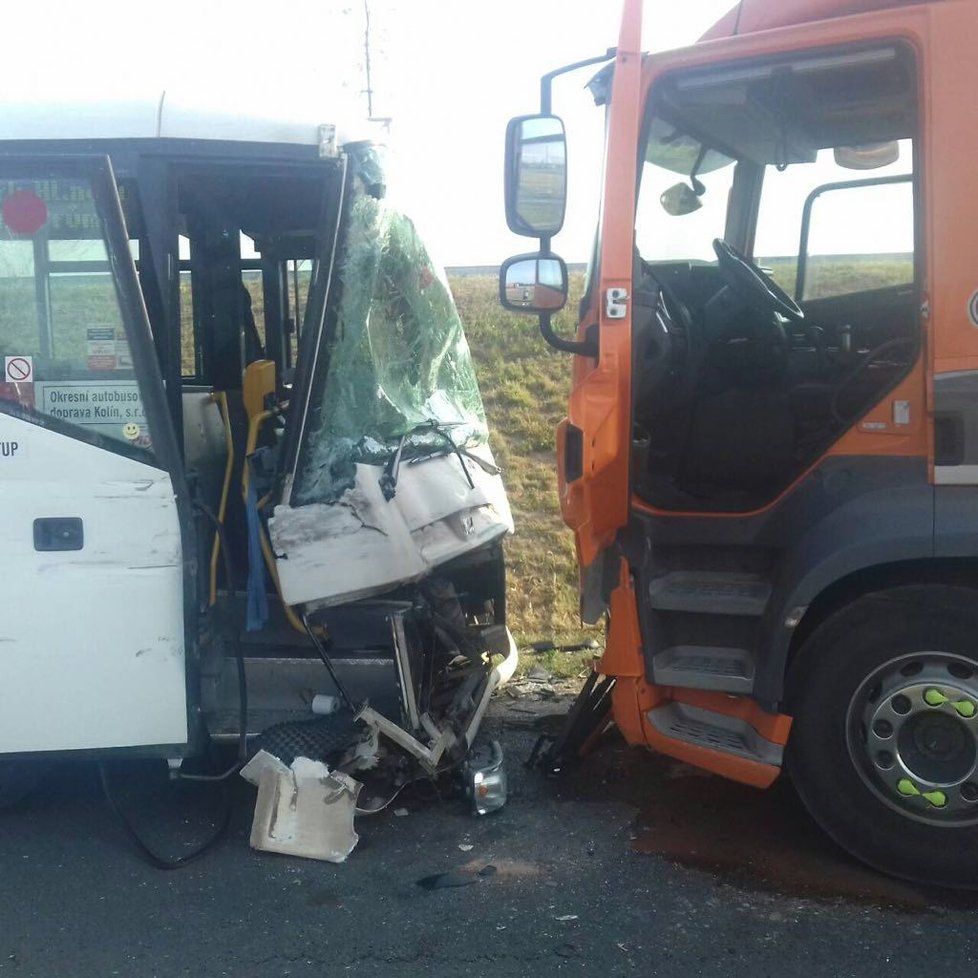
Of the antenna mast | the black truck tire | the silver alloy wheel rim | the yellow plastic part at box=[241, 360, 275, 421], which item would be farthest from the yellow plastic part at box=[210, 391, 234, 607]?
the antenna mast

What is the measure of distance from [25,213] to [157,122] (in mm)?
563

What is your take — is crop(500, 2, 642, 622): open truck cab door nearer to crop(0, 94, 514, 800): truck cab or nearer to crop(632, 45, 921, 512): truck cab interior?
crop(632, 45, 921, 512): truck cab interior

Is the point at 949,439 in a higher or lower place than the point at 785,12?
lower

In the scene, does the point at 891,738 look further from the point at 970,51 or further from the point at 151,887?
the point at 151,887

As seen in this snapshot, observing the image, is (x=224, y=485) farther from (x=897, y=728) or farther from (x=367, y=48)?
(x=367, y=48)

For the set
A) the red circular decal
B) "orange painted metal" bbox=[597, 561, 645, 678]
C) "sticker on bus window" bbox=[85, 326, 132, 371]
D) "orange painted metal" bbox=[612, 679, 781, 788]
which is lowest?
"orange painted metal" bbox=[612, 679, 781, 788]

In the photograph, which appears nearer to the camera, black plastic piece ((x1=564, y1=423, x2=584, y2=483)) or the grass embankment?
black plastic piece ((x1=564, y1=423, x2=584, y2=483))

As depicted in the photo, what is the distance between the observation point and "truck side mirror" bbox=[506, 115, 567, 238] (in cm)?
353

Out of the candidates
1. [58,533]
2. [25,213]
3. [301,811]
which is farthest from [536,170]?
[301,811]

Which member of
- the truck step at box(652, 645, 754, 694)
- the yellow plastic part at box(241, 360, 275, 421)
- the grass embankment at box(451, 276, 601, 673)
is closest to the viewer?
the truck step at box(652, 645, 754, 694)

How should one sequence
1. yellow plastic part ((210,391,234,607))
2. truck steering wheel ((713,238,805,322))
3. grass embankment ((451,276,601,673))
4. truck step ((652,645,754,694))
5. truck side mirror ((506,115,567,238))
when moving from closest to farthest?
truck side mirror ((506,115,567,238))
truck step ((652,645,754,694))
yellow plastic part ((210,391,234,607))
truck steering wheel ((713,238,805,322))
grass embankment ((451,276,601,673))

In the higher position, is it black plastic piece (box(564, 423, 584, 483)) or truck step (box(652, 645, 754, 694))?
black plastic piece (box(564, 423, 584, 483))

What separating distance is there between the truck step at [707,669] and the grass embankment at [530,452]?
2187mm

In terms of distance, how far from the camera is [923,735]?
3488mm
